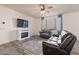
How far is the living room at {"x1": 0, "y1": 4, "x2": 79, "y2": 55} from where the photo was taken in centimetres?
153

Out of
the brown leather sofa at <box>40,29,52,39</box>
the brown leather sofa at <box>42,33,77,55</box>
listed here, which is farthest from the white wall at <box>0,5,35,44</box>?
the brown leather sofa at <box>42,33,77,55</box>

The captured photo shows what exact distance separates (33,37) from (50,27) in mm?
387

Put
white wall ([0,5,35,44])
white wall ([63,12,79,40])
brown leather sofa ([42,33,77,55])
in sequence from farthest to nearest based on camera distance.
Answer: white wall ([0,5,35,44])
brown leather sofa ([42,33,77,55])
white wall ([63,12,79,40])

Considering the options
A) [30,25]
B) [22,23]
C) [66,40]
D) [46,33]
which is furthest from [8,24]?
[66,40]

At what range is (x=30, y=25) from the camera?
168 cm

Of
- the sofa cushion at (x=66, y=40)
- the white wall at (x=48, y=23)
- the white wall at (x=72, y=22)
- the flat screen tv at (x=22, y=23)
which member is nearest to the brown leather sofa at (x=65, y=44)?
the sofa cushion at (x=66, y=40)

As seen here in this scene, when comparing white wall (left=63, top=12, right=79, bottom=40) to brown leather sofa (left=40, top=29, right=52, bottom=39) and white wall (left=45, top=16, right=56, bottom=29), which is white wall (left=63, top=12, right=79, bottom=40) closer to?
white wall (left=45, top=16, right=56, bottom=29)

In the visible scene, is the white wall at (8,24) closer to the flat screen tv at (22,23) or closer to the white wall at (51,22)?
the flat screen tv at (22,23)

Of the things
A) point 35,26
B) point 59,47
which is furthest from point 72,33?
point 35,26

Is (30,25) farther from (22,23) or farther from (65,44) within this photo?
(65,44)

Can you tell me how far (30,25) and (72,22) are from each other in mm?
698

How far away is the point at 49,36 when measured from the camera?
5.55 ft

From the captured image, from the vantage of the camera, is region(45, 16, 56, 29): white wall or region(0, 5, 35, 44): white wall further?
region(0, 5, 35, 44): white wall
